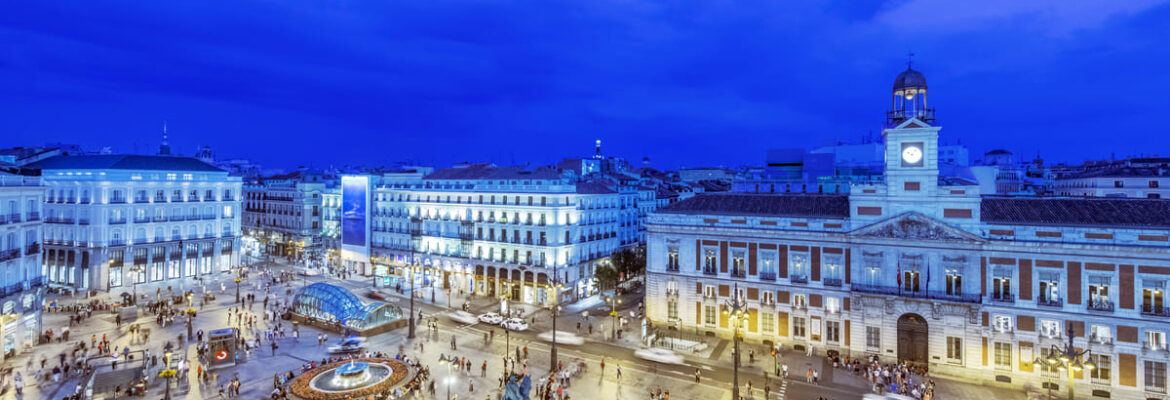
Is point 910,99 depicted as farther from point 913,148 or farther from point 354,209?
point 354,209

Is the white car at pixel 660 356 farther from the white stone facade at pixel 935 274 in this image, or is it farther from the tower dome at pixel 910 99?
the tower dome at pixel 910 99

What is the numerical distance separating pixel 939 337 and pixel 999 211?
10.3 metres

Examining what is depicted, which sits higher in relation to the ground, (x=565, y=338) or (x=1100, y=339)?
(x=1100, y=339)

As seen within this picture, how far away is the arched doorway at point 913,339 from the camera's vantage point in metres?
43.4

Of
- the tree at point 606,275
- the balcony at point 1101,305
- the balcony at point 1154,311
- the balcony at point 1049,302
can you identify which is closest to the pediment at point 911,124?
the balcony at point 1049,302

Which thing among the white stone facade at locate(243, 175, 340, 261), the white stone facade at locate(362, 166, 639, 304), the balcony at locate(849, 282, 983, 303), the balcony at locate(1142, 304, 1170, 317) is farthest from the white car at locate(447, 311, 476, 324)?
the balcony at locate(1142, 304, 1170, 317)

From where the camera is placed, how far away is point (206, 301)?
64312 millimetres

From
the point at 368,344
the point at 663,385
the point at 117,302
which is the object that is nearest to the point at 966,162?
the point at 663,385

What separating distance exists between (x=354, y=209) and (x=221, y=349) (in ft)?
135

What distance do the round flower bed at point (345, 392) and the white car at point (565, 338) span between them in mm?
13890

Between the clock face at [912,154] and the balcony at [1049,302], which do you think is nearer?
the balcony at [1049,302]

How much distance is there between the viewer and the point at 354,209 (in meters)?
82.2

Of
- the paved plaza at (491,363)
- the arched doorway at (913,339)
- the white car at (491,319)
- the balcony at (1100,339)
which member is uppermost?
the balcony at (1100,339)

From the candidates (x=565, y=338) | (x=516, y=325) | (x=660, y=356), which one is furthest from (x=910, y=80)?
(x=516, y=325)
